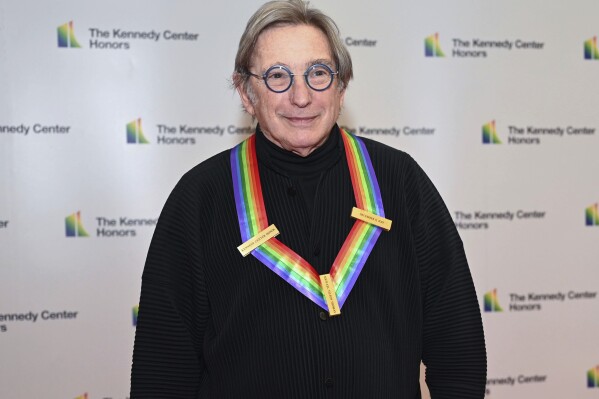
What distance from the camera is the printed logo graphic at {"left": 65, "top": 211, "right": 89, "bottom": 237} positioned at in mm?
2885

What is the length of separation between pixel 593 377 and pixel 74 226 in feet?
8.74

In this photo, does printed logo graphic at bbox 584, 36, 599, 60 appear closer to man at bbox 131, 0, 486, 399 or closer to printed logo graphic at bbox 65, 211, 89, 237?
man at bbox 131, 0, 486, 399

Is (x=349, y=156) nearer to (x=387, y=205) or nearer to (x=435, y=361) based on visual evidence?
(x=387, y=205)

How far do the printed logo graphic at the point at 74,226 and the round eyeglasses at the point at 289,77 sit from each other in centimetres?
161

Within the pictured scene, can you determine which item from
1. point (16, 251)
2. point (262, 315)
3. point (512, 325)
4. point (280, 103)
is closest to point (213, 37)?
point (16, 251)

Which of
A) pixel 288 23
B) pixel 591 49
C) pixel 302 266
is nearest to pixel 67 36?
pixel 288 23

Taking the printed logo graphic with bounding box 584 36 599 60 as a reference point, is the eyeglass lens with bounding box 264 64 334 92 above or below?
below

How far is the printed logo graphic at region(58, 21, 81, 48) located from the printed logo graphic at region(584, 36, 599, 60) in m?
2.45

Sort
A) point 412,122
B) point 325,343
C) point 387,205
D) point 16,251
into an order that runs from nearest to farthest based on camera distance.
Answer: point 325,343 < point 387,205 < point 16,251 < point 412,122

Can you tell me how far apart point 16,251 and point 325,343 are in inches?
72.9

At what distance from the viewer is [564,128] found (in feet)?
10.6

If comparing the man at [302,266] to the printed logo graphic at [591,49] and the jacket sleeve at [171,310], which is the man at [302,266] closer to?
the jacket sleeve at [171,310]

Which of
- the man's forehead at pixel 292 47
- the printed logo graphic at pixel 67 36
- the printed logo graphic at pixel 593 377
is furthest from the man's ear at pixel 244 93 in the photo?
the printed logo graphic at pixel 593 377

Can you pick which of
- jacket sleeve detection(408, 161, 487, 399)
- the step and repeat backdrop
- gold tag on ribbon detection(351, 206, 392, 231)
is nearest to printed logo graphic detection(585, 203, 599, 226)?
the step and repeat backdrop
